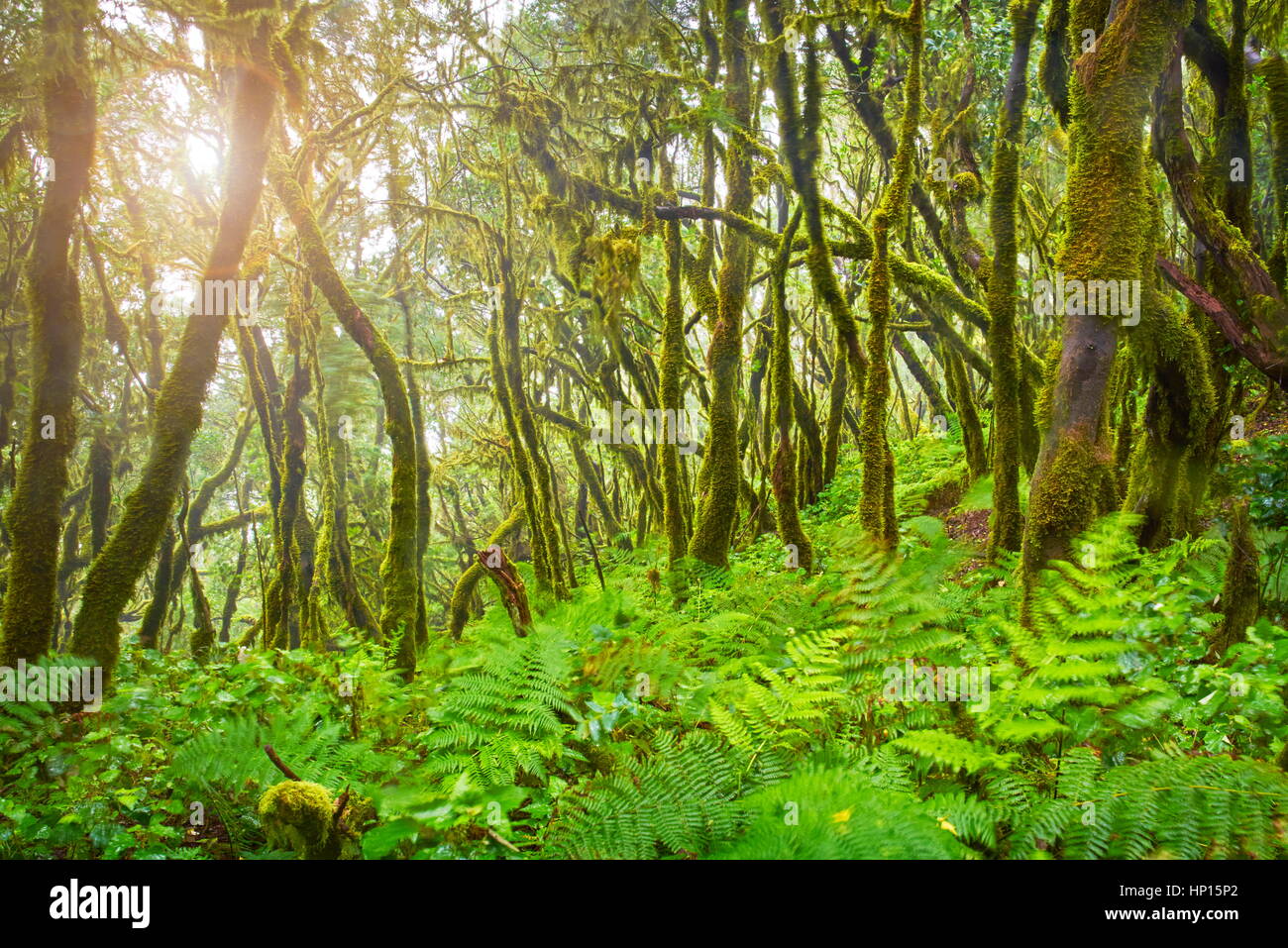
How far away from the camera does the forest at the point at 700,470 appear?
2311mm

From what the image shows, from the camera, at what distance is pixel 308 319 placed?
9320 mm

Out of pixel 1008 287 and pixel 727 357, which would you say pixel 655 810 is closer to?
pixel 1008 287

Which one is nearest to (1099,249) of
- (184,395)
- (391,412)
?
(391,412)

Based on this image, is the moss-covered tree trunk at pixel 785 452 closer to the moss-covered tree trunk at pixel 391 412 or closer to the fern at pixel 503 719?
the moss-covered tree trunk at pixel 391 412

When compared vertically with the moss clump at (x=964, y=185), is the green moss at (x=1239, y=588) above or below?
below

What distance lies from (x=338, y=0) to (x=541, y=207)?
316 cm

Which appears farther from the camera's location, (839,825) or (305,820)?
(305,820)

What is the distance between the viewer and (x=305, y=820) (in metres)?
2.21

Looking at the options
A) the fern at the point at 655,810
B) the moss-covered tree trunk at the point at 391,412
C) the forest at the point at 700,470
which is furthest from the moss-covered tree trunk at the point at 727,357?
the fern at the point at 655,810

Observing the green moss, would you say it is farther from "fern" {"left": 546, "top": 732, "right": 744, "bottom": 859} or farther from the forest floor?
"fern" {"left": 546, "top": 732, "right": 744, "bottom": 859}

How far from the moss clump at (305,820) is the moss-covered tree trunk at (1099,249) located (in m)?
3.72

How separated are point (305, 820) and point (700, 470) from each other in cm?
603
